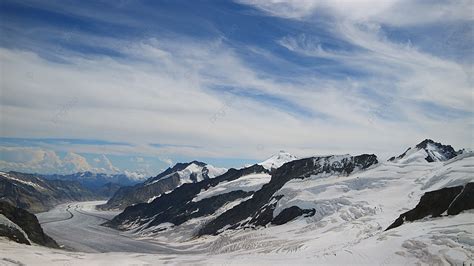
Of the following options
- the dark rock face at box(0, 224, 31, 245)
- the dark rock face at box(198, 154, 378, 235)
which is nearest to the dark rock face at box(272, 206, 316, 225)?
the dark rock face at box(198, 154, 378, 235)

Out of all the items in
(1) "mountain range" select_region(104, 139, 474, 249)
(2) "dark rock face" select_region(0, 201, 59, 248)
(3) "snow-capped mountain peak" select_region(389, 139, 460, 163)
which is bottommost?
(2) "dark rock face" select_region(0, 201, 59, 248)

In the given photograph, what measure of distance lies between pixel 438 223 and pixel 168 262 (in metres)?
50.7

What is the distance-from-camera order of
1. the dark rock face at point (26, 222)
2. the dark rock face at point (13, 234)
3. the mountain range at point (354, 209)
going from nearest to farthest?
the mountain range at point (354, 209), the dark rock face at point (13, 234), the dark rock face at point (26, 222)

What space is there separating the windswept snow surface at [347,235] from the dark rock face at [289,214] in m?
2.37

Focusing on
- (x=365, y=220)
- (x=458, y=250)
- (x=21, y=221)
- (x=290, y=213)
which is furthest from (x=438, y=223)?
(x=21, y=221)

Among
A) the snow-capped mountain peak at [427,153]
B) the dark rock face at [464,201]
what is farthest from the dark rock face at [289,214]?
the dark rock face at [464,201]

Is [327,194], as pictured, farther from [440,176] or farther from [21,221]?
[21,221]

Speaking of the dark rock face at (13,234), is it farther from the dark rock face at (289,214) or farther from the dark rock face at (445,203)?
the dark rock face at (445,203)

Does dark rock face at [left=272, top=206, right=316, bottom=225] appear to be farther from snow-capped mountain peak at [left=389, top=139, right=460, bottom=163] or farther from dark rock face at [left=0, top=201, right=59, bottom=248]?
dark rock face at [left=0, top=201, right=59, bottom=248]

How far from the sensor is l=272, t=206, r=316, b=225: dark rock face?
140 m

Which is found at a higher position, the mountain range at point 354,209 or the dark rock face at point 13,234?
the mountain range at point 354,209

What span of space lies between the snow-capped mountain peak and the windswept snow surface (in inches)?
407

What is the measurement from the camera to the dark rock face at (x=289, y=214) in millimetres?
140375

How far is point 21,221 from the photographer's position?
112438 millimetres
